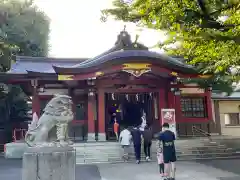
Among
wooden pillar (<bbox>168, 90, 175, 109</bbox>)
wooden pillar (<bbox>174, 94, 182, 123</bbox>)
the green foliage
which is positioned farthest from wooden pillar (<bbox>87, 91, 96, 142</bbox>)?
the green foliage

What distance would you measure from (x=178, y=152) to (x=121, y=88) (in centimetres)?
565

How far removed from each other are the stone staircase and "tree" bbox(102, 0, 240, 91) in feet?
16.3

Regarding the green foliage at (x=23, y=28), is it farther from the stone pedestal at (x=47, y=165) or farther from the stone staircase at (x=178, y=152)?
the stone pedestal at (x=47, y=165)

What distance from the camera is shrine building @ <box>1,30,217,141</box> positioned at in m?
14.0

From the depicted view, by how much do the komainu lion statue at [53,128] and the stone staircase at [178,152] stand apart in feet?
18.0

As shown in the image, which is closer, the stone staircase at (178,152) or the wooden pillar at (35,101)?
the stone staircase at (178,152)

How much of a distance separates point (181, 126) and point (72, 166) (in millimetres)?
12247

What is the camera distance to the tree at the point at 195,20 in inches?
197

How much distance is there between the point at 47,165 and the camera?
5.53 m

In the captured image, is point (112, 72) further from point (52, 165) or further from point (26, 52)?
point (26, 52)

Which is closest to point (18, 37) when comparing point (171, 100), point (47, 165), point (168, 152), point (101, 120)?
point (101, 120)

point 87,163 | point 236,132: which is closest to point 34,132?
point 87,163

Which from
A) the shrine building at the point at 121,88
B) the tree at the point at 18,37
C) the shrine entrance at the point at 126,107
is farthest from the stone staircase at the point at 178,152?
the tree at the point at 18,37

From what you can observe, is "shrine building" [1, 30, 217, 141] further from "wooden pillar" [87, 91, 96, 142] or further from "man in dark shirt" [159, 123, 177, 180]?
"man in dark shirt" [159, 123, 177, 180]
